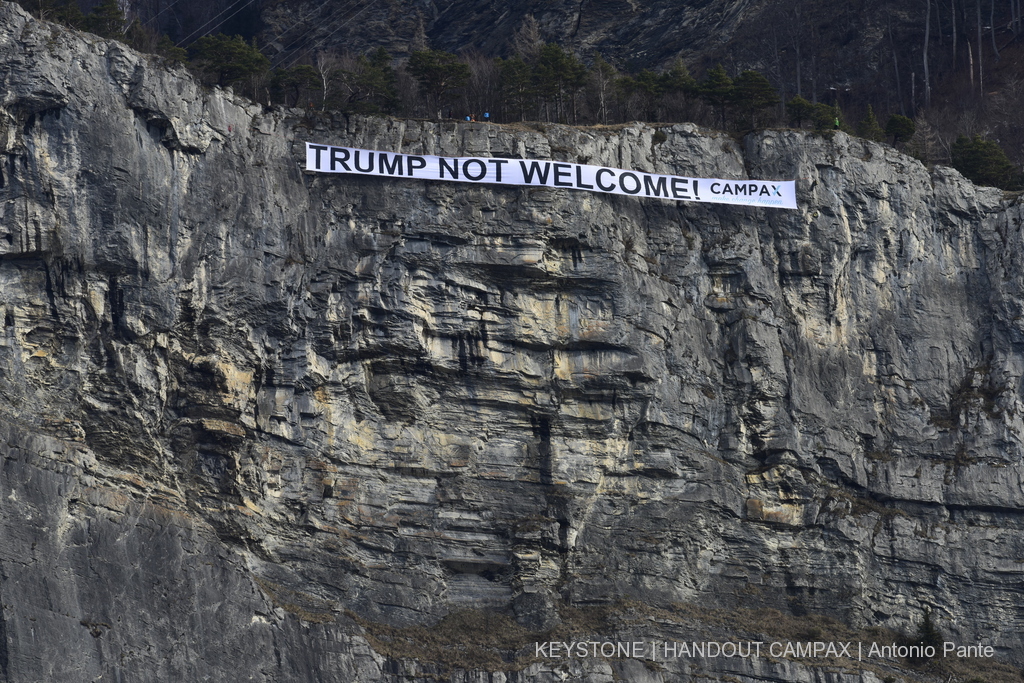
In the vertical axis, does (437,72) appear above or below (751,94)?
above

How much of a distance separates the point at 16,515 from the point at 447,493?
519 inches

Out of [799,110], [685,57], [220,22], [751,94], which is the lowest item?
[799,110]

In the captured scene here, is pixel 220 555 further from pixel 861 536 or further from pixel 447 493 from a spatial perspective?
pixel 861 536

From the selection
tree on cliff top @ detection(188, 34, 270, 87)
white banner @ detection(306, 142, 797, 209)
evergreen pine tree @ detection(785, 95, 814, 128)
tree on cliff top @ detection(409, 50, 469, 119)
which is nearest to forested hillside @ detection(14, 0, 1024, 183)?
evergreen pine tree @ detection(785, 95, 814, 128)

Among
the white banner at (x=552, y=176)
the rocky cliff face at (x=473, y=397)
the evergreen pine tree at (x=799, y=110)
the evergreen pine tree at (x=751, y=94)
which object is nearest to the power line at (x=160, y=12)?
the rocky cliff face at (x=473, y=397)

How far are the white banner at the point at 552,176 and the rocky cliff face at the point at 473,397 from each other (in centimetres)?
51

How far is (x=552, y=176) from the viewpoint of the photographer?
45.6m

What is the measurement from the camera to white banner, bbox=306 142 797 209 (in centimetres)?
4488

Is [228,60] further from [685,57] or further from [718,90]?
[685,57]

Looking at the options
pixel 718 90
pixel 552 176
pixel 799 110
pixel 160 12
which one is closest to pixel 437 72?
pixel 552 176

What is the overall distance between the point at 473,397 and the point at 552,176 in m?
8.18

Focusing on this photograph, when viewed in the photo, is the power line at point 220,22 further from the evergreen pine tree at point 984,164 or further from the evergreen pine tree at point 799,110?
the evergreen pine tree at point 984,164

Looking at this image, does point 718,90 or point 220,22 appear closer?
point 718,90

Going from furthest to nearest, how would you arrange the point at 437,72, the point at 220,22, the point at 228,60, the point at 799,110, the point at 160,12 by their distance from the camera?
the point at 220,22 → the point at 160,12 → the point at 799,110 → the point at 437,72 → the point at 228,60
